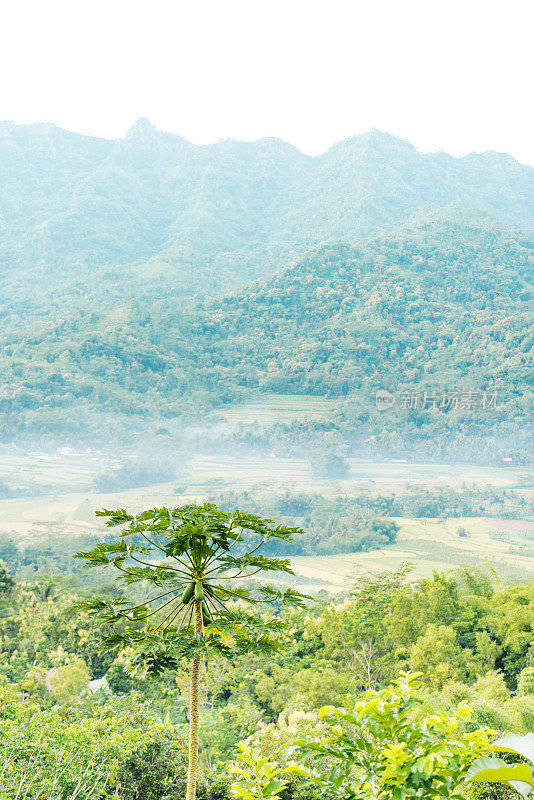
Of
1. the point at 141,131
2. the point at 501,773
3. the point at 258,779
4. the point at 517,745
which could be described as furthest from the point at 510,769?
the point at 141,131

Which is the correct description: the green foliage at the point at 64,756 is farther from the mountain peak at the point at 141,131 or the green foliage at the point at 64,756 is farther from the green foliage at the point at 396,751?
the mountain peak at the point at 141,131

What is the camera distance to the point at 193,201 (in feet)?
291

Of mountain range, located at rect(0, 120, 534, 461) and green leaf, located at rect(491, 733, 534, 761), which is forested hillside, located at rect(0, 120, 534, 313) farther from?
green leaf, located at rect(491, 733, 534, 761)

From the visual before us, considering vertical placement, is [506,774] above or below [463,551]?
above

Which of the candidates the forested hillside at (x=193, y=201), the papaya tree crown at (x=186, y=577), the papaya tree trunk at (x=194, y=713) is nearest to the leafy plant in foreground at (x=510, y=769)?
the papaya tree crown at (x=186, y=577)

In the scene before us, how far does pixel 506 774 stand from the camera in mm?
1308

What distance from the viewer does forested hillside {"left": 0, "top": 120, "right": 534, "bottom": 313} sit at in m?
74.9

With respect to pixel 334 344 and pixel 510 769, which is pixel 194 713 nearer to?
pixel 510 769

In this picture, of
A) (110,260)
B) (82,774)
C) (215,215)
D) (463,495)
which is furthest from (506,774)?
(215,215)

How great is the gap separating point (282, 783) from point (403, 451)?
66.1 m

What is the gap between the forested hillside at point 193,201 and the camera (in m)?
74.9

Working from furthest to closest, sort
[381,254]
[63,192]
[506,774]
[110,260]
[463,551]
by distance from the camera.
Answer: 1. [63,192]
2. [110,260]
3. [381,254]
4. [463,551]
5. [506,774]

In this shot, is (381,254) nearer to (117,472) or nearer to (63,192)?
(117,472)

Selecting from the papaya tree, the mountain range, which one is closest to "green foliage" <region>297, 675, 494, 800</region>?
the papaya tree
